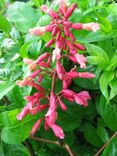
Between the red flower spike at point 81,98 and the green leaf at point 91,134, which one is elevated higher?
the red flower spike at point 81,98

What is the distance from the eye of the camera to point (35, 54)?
28.7 inches

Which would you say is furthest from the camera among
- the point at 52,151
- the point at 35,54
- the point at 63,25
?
the point at 52,151

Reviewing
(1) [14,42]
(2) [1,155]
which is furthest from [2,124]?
(1) [14,42]

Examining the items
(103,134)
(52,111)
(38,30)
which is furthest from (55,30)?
(103,134)

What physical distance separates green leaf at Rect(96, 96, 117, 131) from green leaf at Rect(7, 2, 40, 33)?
21 cm

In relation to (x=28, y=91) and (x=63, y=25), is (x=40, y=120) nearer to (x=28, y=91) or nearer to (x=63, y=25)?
(x=28, y=91)

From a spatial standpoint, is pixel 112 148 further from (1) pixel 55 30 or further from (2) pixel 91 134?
(1) pixel 55 30

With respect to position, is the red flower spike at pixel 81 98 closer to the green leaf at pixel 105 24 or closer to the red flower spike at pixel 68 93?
the red flower spike at pixel 68 93

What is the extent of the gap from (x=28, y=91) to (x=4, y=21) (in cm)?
19

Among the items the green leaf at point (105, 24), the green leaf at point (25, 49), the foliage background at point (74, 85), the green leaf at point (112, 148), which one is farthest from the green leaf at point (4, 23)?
the green leaf at point (112, 148)

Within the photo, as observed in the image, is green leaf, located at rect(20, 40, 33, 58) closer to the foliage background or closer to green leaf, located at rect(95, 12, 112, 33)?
the foliage background

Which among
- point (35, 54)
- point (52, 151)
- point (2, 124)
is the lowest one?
point (52, 151)

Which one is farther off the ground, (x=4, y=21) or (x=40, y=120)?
(x=4, y=21)

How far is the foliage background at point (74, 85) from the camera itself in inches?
27.1
